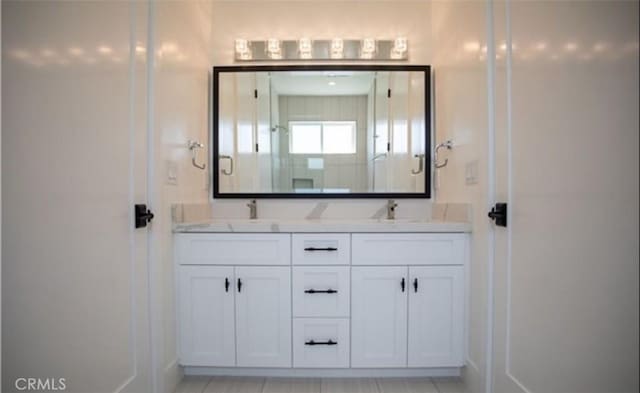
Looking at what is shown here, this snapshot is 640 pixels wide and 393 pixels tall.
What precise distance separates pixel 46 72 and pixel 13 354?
758mm

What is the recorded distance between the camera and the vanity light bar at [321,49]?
80.0 inches

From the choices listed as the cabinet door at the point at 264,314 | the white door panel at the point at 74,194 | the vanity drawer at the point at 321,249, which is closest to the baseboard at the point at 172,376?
the white door panel at the point at 74,194

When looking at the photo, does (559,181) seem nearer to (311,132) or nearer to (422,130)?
(422,130)

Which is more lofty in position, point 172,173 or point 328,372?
point 172,173

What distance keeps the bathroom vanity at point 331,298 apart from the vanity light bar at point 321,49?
113 cm

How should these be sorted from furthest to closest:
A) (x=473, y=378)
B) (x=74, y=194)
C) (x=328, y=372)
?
1. (x=328, y=372)
2. (x=473, y=378)
3. (x=74, y=194)

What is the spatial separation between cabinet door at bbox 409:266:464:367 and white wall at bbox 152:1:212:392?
3.78 ft

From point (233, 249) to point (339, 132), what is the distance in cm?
96

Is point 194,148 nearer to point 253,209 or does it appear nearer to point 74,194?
point 253,209

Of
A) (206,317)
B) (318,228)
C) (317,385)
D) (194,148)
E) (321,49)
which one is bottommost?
(317,385)

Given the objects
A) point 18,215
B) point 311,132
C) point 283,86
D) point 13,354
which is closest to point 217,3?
point 283,86

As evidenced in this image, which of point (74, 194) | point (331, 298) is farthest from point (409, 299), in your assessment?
point (74, 194)

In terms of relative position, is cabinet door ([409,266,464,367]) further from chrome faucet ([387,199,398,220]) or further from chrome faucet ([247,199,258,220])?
chrome faucet ([247,199,258,220])

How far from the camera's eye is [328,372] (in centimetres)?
161
